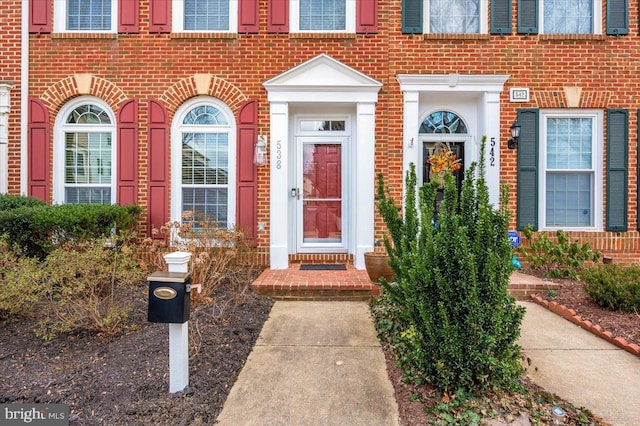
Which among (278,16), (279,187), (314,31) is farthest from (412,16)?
(279,187)

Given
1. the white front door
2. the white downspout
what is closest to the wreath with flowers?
the white front door

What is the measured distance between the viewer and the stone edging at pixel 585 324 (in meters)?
3.16

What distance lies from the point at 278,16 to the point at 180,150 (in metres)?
2.64

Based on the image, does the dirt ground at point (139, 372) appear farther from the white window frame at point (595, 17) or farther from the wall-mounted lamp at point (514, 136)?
the white window frame at point (595, 17)

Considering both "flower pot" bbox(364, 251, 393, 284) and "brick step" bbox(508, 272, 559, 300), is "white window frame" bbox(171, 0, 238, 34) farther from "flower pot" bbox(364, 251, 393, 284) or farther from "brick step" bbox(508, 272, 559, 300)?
"brick step" bbox(508, 272, 559, 300)

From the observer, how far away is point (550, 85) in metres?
5.62

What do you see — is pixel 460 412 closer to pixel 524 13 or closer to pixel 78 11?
pixel 524 13

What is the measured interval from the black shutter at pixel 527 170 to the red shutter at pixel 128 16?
6.20 meters

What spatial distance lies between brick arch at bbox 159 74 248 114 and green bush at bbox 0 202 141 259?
2.02m

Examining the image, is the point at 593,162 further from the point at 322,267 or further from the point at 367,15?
the point at 322,267

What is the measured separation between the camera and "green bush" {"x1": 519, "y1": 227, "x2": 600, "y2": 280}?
16.6ft

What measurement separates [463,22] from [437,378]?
563 cm

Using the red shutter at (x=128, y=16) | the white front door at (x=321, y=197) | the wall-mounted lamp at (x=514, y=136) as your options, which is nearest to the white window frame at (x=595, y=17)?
the wall-mounted lamp at (x=514, y=136)

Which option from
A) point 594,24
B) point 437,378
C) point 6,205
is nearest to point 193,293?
point 437,378
